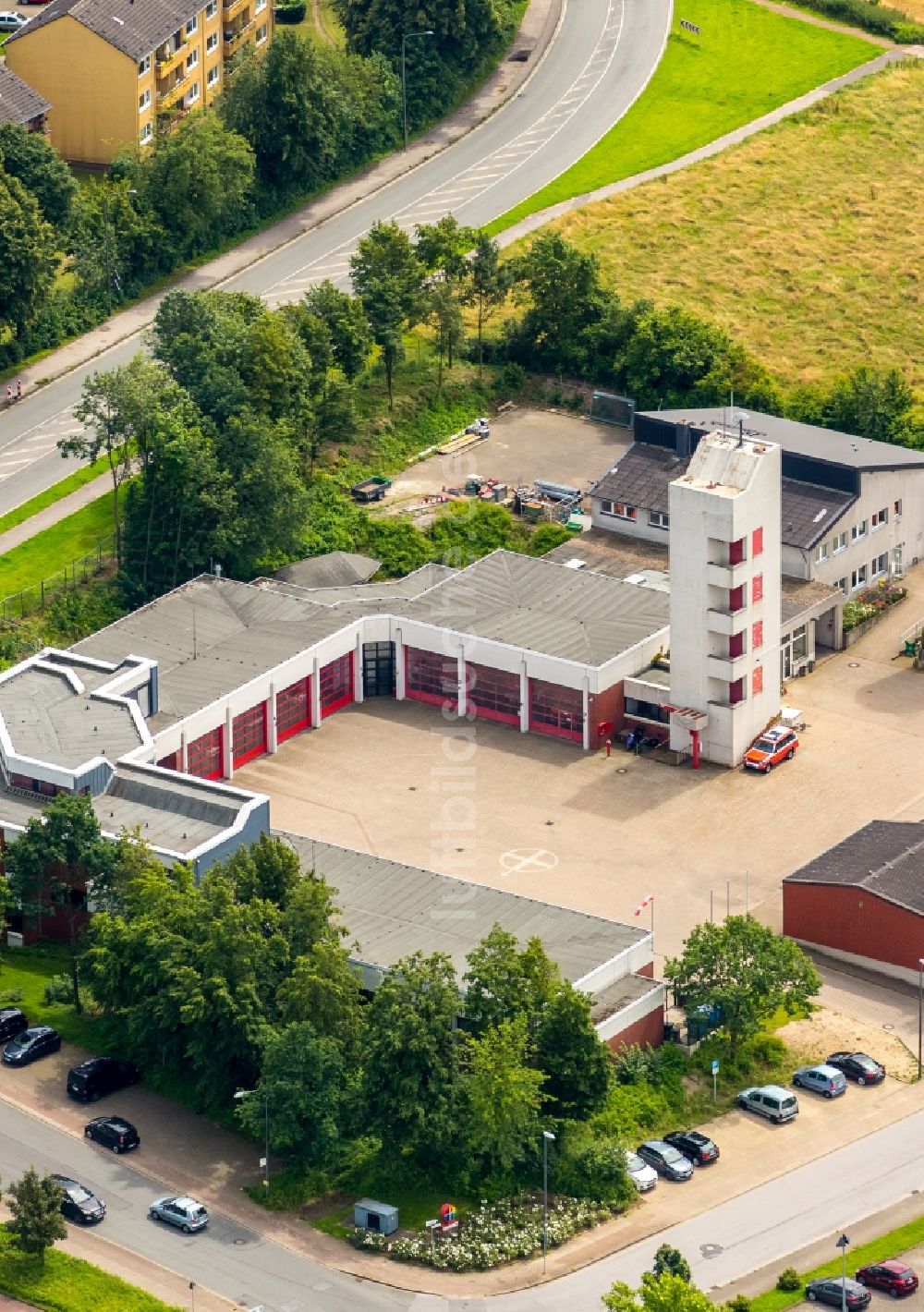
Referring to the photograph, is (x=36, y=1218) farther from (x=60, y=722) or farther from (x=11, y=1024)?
(x=60, y=722)

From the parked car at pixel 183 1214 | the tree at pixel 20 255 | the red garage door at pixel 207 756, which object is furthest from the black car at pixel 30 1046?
the tree at pixel 20 255

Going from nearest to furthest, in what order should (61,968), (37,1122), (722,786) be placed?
1. (37,1122)
2. (61,968)
3. (722,786)

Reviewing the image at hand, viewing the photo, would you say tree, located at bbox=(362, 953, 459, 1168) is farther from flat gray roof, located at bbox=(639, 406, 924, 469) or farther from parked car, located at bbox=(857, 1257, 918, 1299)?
flat gray roof, located at bbox=(639, 406, 924, 469)

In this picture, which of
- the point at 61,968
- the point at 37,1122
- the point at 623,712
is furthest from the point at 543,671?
the point at 37,1122

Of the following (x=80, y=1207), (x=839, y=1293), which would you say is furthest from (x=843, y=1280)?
(x=80, y=1207)

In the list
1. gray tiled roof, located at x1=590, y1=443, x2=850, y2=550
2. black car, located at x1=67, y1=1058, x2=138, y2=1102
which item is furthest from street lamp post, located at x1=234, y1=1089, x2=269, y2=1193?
gray tiled roof, located at x1=590, y1=443, x2=850, y2=550

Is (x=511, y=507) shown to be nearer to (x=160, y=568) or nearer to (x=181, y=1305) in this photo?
(x=160, y=568)

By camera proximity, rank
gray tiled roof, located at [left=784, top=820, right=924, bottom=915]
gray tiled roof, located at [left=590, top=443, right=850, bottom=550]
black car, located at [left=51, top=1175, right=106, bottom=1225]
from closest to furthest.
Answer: black car, located at [left=51, top=1175, right=106, bottom=1225] → gray tiled roof, located at [left=784, top=820, right=924, bottom=915] → gray tiled roof, located at [left=590, top=443, right=850, bottom=550]
